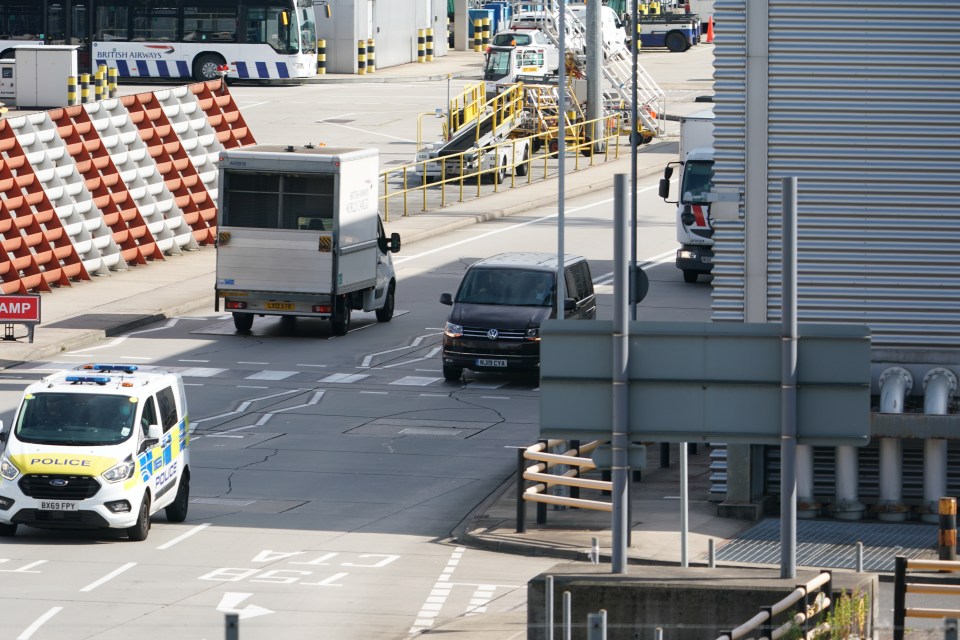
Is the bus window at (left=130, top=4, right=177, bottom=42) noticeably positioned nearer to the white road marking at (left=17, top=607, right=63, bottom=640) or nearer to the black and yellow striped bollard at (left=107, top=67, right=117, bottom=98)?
the black and yellow striped bollard at (left=107, top=67, right=117, bottom=98)

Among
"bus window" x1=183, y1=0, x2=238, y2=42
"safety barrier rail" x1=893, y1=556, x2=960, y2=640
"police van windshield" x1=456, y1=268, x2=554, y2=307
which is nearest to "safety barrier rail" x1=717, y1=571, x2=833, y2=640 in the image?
"safety barrier rail" x1=893, y1=556, x2=960, y2=640

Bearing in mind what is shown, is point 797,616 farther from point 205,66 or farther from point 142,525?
point 205,66

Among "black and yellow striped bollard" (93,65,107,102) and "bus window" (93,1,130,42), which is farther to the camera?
"bus window" (93,1,130,42)

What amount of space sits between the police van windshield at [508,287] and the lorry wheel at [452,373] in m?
1.10

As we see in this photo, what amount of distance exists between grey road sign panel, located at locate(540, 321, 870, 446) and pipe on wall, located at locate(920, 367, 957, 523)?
6701mm

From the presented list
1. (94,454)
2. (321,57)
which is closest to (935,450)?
(94,454)

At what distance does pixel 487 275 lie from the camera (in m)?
31.6

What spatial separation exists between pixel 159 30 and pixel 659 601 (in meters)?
62.5

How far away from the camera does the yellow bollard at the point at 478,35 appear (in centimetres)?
10188

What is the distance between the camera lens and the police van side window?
69.9ft

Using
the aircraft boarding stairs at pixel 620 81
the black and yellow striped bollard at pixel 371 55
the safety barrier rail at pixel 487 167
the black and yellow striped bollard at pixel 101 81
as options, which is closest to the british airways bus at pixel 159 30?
the black and yellow striped bollard at pixel 371 55

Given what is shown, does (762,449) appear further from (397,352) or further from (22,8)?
(22,8)

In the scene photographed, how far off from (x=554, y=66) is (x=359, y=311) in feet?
122

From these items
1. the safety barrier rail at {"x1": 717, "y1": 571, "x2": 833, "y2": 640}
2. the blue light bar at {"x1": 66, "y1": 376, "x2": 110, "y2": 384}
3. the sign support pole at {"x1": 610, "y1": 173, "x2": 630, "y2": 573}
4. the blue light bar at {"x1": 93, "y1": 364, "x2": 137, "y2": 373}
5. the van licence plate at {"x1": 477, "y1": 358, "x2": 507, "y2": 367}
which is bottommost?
the van licence plate at {"x1": 477, "y1": 358, "x2": 507, "y2": 367}
